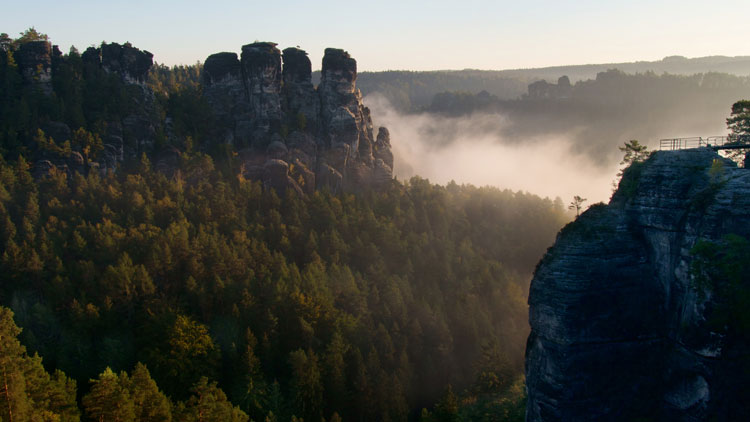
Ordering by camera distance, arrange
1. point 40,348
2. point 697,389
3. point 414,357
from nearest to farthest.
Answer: point 697,389, point 40,348, point 414,357

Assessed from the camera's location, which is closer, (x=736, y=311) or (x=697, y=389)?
(x=736, y=311)

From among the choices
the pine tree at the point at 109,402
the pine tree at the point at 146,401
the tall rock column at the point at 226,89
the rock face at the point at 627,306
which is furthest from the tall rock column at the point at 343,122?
the rock face at the point at 627,306

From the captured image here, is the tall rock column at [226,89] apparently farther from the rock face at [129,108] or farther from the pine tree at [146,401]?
the pine tree at [146,401]

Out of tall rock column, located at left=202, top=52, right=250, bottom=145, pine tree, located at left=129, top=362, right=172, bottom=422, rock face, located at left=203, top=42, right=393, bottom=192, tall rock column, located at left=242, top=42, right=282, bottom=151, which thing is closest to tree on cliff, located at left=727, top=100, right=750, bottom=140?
pine tree, located at left=129, top=362, right=172, bottom=422

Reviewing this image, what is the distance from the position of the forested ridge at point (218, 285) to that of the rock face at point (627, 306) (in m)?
14.9

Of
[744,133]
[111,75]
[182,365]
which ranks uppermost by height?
[111,75]

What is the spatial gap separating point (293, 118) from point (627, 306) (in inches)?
2933

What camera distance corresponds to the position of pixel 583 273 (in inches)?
1013

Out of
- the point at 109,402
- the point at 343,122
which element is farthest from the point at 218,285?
the point at 343,122

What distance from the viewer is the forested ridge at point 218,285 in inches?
1718

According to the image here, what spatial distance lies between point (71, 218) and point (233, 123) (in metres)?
33.5

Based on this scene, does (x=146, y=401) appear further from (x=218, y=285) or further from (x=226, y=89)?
(x=226, y=89)

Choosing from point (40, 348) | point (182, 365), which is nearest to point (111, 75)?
point (40, 348)

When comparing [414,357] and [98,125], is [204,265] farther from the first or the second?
[98,125]
